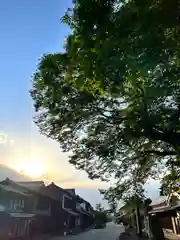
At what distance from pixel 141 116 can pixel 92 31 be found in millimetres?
4300

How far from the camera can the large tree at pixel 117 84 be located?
4734 millimetres

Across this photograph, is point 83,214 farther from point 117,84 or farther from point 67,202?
point 117,84

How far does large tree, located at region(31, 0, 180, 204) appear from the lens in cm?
Result: 473

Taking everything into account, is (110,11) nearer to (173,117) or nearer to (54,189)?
(173,117)

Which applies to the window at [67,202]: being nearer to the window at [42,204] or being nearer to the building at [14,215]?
the window at [42,204]

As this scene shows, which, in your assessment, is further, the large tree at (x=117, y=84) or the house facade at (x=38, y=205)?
the house facade at (x=38, y=205)

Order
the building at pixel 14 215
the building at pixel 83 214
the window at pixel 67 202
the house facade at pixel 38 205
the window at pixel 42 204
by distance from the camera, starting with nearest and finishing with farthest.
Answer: the building at pixel 14 215
the house facade at pixel 38 205
the window at pixel 42 204
the window at pixel 67 202
the building at pixel 83 214

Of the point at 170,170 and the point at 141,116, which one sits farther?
the point at 170,170

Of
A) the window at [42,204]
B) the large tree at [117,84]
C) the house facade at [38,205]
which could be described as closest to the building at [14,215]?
the house facade at [38,205]

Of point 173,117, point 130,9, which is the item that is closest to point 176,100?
point 173,117

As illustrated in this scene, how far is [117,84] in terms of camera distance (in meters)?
6.10

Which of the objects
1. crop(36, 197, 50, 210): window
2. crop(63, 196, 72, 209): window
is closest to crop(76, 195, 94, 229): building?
crop(63, 196, 72, 209): window

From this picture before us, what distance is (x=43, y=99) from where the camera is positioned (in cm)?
968

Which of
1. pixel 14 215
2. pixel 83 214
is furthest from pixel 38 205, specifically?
pixel 83 214
